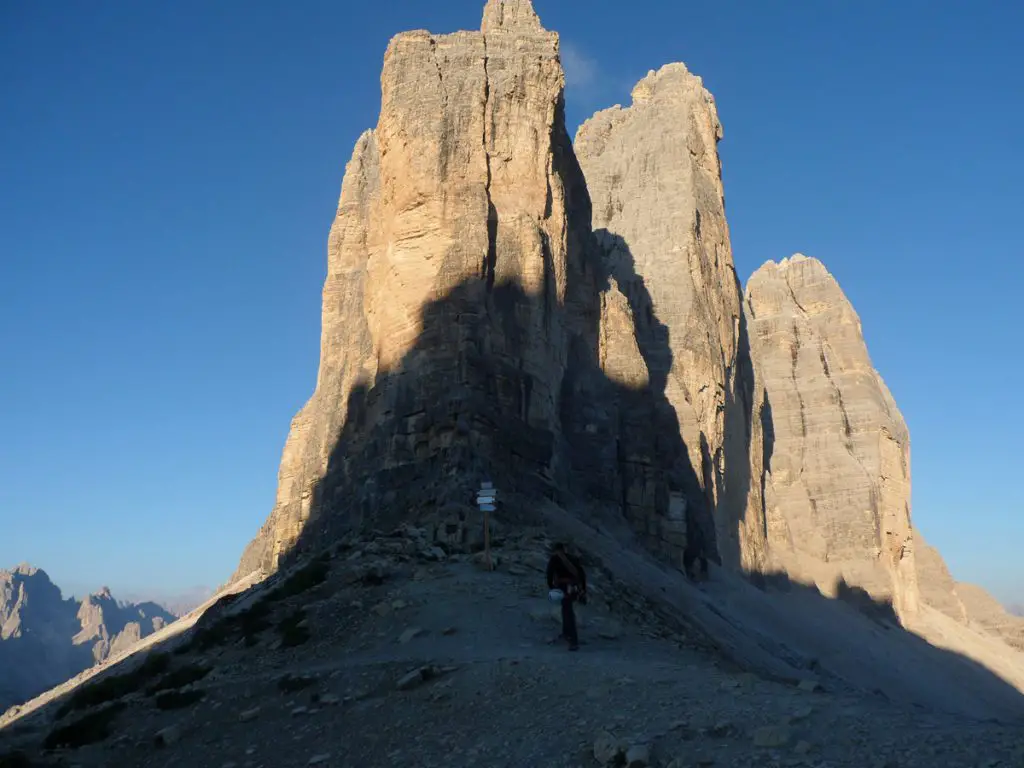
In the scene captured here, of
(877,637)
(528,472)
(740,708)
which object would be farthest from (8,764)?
(877,637)

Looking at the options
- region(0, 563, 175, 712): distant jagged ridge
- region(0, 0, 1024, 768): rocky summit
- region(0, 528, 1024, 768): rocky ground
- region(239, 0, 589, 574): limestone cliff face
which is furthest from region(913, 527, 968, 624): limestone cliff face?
region(0, 563, 175, 712): distant jagged ridge

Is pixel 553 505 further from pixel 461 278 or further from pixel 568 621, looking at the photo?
pixel 568 621

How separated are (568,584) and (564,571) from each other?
22 cm

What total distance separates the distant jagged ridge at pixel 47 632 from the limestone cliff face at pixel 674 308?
120545 mm

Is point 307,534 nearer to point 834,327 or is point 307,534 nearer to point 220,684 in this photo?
point 220,684

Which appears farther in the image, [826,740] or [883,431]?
[883,431]

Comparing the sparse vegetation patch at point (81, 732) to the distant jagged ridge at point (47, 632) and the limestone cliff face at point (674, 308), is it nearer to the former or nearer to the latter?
the limestone cliff face at point (674, 308)

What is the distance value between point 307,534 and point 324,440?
775 centimetres

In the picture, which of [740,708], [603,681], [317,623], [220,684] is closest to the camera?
[740,708]

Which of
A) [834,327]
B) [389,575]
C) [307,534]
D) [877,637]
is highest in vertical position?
[834,327]

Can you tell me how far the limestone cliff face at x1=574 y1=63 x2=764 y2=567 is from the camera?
1572 inches

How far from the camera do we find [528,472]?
2869 centimetres

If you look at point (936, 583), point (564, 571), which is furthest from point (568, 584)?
point (936, 583)

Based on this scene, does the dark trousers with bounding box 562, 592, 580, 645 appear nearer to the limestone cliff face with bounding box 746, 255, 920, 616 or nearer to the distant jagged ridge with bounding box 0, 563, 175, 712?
the limestone cliff face with bounding box 746, 255, 920, 616
